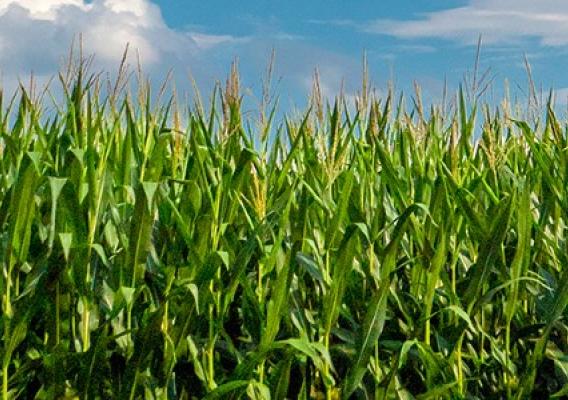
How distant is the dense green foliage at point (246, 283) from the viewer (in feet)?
10.8

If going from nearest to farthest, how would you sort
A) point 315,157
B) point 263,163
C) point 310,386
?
A: point 310,386 → point 263,163 → point 315,157

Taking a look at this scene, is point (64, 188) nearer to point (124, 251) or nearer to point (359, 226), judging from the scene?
point (124, 251)

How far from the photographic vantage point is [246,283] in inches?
132

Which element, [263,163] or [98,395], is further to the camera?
[263,163]

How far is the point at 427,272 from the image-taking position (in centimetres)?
362

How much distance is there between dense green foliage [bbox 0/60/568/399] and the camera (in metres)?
3.29

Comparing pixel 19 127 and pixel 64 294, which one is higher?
pixel 19 127

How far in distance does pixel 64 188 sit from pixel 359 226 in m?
1.02

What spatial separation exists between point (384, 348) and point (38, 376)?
1263 millimetres

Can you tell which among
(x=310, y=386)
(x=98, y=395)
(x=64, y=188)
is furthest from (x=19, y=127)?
(x=310, y=386)

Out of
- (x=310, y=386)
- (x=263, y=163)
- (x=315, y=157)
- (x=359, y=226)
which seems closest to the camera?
(x=359, y=226)

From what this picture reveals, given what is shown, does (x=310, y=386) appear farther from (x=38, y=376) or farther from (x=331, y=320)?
(x=38, y=376)

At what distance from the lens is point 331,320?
3348 mm

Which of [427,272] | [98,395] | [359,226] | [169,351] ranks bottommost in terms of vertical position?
[98,395]
